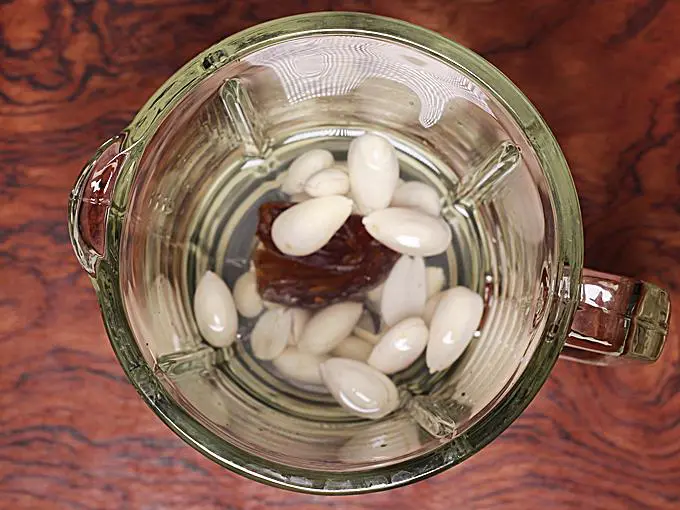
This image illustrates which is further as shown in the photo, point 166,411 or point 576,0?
point 576,0

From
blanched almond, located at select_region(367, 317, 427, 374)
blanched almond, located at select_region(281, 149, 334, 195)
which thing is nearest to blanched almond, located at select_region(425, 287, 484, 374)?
blanched almond, located at select_region(367, 317, 427, 374)

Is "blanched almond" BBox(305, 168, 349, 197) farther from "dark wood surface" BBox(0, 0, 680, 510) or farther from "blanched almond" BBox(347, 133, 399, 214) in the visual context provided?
"dark wood surface" BBox(0, 0, 680, 510)

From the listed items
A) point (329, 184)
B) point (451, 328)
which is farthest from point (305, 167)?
point (451, 328)

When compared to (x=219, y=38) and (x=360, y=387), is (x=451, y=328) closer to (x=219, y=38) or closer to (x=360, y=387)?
(x=360, y=387)

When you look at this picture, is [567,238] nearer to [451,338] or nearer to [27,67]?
[451,338]

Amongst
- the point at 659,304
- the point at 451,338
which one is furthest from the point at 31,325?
the point at 659,304

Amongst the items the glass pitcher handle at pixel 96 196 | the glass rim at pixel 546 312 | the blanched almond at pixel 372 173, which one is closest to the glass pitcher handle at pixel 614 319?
the glass rim at pixel 546 312

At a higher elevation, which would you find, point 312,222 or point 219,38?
point 219,38
